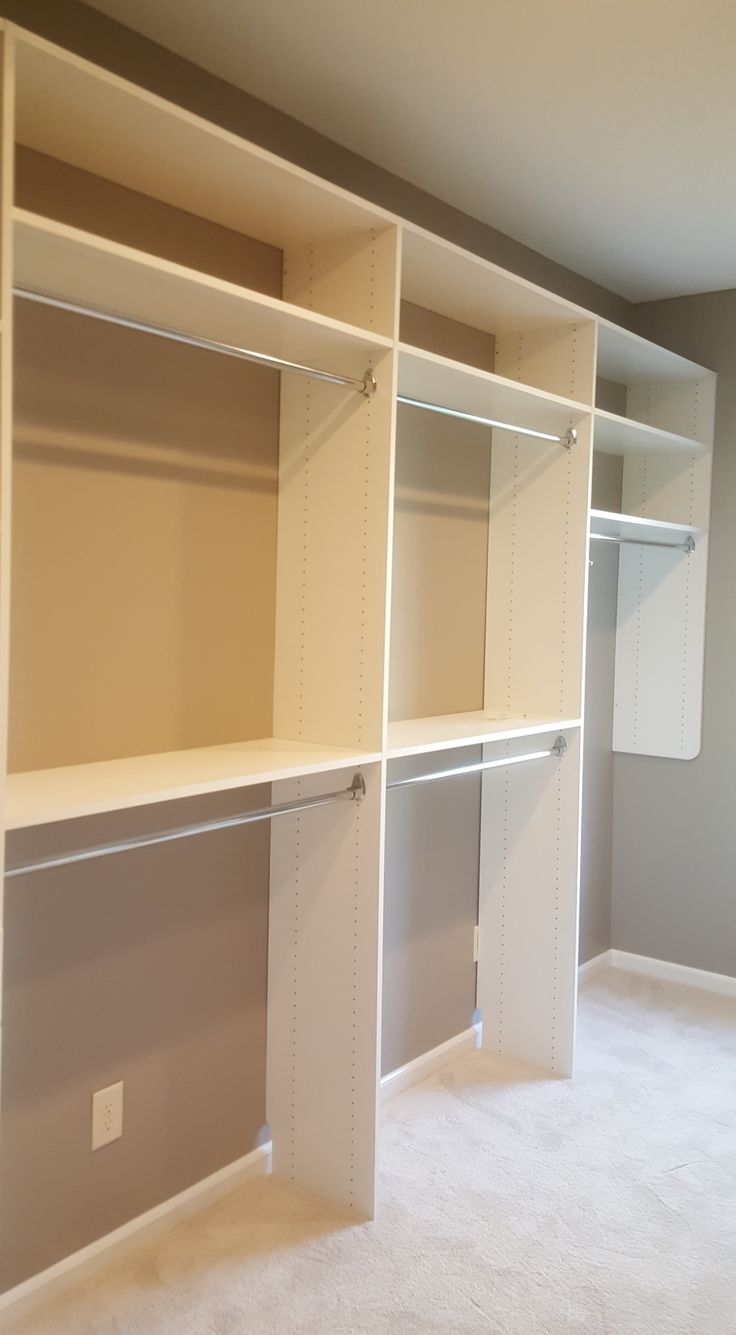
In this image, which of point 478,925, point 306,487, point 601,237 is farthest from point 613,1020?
point 601,237

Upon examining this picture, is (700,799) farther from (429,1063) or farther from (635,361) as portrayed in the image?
(635,361)

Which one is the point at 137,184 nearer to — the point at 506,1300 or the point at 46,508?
the point at 46,508

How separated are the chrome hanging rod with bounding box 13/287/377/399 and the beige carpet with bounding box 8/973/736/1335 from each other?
1.85m

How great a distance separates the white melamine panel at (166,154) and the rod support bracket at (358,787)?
1204mm

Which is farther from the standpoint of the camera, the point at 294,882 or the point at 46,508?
the point at 294,882

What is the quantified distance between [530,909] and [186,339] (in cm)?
205

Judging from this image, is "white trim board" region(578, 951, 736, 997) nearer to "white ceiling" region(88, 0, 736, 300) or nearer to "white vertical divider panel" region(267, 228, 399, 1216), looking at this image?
"white vertical divider panel" region(267, 228, 399, 1216)

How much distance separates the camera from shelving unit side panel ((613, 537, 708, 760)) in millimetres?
3859

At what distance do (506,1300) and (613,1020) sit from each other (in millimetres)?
1573

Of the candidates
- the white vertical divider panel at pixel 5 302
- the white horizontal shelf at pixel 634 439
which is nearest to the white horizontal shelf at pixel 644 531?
the white horizontal shelf at pixel 634 439

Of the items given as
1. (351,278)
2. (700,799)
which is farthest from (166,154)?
(700,799)

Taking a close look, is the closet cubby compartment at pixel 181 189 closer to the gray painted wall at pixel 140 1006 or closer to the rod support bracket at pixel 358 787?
the gray painted wall at pixel 140 1006

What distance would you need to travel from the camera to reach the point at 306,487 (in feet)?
7.87

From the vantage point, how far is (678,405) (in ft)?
12.6
